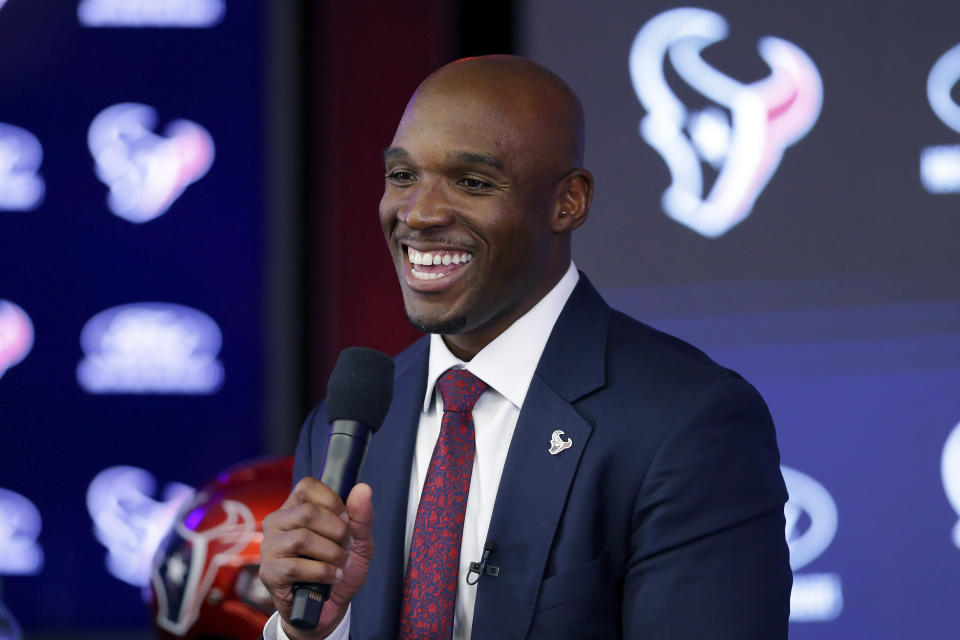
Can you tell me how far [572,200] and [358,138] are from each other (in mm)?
1781

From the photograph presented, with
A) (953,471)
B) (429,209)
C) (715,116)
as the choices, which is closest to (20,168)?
(715,116)

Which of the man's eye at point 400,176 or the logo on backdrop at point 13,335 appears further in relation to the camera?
the logo on backdrop at point 13,335

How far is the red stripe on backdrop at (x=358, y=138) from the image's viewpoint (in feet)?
10.7

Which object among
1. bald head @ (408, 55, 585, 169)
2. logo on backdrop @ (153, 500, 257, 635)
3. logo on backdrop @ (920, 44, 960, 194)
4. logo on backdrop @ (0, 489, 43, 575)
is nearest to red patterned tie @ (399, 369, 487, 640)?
bald head @ (408, 55, 585, 169)

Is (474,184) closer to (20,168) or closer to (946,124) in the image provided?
(946,124)

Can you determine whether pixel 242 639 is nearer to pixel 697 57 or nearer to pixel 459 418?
pixel 459 418

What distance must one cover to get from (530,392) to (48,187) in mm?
1990

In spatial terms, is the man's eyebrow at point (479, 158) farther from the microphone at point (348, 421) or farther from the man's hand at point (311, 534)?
the man's hand at point (311, 534)

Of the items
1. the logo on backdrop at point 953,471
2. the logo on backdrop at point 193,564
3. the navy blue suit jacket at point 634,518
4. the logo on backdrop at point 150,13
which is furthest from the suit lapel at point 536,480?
the logo on backdrop at point 150,13

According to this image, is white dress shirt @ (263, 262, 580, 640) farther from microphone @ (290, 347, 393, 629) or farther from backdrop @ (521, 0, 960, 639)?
backdrop @ (521, 0, 960, 639)

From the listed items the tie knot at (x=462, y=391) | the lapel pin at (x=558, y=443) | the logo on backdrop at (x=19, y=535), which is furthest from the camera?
the logo on backdrop at (x=19, y=535)

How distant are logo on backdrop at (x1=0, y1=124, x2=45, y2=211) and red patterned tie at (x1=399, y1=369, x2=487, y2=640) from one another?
74.2 inches

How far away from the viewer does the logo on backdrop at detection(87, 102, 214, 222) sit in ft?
9.95

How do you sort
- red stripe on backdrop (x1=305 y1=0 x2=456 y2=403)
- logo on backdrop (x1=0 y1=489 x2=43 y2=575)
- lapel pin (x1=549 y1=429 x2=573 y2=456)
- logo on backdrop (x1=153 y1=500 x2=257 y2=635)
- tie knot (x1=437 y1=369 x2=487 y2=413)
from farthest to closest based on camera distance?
1. red stripe on backdrop (x1=305 y1=0 x2=456 y2=403)
2. logo on backdrop (x1=0 y1=489 x2=43 y2=575)
3. logo on backdrop (x1=153 y1=500 x2=257 y2=635)
4. tie knot (x1=437 y1=369 x2=487 y2=413)
5. lapel pin (x1=549 y1=429 x2=573 y2=456)
